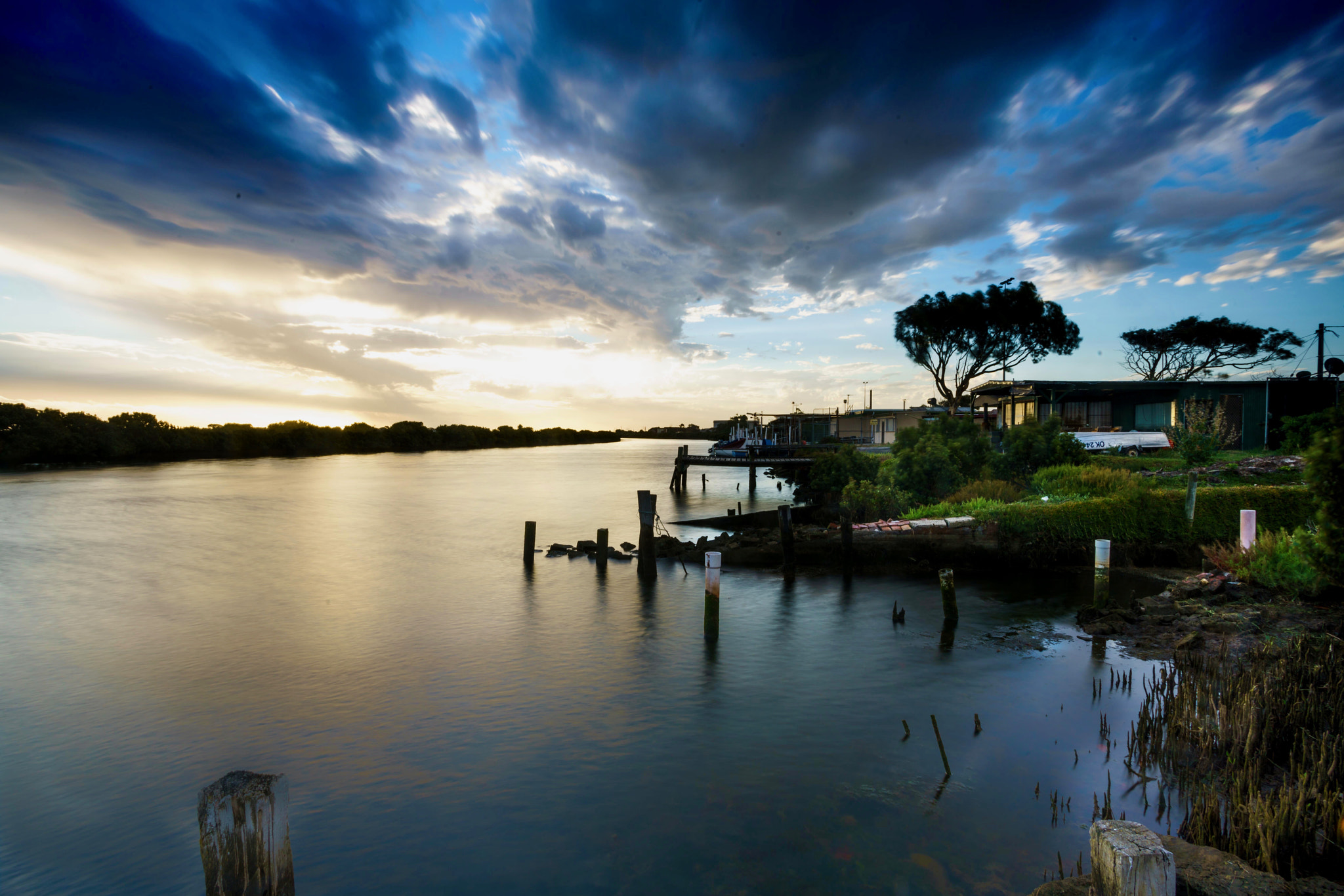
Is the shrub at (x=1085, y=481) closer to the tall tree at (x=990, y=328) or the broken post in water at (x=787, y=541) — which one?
the broken post in water at (x=787, y=541)

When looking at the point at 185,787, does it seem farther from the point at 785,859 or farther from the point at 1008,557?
the point at 1008,557

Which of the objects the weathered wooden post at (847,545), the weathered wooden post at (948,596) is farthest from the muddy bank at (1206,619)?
the weathered wooden post at (847,545)

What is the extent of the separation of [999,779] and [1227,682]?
2.79 m

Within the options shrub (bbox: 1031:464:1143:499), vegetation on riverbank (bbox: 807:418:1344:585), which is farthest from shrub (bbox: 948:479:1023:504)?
shrub (bbox: 1031:464:1143:499)

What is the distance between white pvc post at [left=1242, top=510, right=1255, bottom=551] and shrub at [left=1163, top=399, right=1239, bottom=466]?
11440mm

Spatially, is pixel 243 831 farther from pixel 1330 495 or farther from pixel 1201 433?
pixel 1201 433

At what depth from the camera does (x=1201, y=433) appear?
25125 millimetres

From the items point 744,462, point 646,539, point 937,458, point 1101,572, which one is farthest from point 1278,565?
point 744,462

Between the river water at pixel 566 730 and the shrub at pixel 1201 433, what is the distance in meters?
9.92

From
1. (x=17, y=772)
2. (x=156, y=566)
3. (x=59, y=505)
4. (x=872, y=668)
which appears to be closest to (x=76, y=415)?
(x=59, y=505)

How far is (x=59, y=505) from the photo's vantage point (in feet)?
144

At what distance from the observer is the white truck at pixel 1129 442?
3130cm

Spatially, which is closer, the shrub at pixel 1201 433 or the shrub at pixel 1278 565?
the shrub at pixel 1278 565

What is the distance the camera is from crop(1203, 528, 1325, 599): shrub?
10.7m
